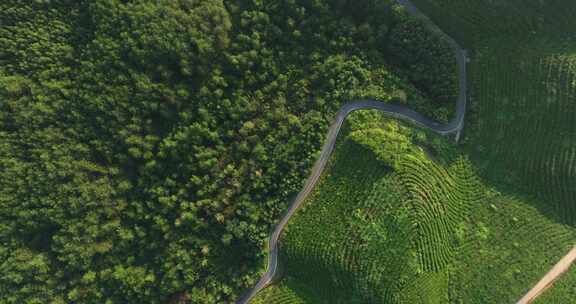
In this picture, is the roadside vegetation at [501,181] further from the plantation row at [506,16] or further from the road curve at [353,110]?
the road curve at [353,110]

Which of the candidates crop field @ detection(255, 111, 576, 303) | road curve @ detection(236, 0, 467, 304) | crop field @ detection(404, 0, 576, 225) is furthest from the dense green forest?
crop field @ detection(404, 0, 576, 225)

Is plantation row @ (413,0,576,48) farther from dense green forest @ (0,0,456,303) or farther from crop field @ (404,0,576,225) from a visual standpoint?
dense green forest @ (0,0,456,303)

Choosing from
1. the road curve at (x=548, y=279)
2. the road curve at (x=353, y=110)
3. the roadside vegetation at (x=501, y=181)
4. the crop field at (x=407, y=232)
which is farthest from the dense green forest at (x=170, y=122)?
the road curve at (x=548, y=279)

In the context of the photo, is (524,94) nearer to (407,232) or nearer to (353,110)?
(353,110)

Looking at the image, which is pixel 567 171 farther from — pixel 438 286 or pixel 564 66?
pixel 438 286

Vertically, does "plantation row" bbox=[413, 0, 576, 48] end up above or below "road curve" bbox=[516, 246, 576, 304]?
above

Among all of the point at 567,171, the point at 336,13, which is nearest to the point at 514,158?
the point at 567,171
